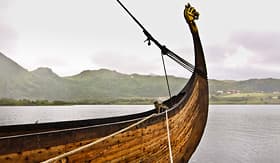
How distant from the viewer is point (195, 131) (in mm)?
6938

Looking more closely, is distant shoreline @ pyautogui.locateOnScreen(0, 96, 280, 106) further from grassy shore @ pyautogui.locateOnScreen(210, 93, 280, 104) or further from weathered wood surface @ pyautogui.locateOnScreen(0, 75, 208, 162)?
weathered wood surface @ pyautogui.locateOnScreen(0, 75, 208, 162)

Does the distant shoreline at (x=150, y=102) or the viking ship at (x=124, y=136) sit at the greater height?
the viking ship at (x=124, y=136)

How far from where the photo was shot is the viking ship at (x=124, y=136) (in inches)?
99.9

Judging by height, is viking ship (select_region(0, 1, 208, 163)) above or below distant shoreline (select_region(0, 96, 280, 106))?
above

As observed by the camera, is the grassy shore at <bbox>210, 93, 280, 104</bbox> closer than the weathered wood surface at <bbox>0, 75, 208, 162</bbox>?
No

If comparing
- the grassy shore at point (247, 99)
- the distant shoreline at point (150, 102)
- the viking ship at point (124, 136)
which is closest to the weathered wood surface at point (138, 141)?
the viking ship at point (124, 136)

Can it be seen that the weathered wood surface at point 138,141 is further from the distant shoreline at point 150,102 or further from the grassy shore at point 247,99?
the grassy shore at point 247,99

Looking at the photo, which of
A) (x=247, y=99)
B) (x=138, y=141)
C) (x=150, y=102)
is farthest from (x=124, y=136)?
(x=150, y=102)

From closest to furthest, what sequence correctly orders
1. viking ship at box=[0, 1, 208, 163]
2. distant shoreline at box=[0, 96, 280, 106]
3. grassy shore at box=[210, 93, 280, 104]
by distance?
viking ship at box=[0, 1, 208, 163] < distant shoreline at box=[0, 96, 280, 106] < grassy shore at box=[210, 93, 280, 104]

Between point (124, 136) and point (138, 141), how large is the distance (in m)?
0.41

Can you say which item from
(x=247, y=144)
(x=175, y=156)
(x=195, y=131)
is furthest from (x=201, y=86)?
(x=247, y=144)

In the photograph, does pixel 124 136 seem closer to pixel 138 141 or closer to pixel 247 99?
pixel 138 141

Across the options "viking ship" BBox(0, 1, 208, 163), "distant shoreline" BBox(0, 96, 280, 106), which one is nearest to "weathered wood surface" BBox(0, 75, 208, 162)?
"viking ship" BBox(0, 1, 208, 163)

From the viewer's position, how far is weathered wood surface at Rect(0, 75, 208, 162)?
257cm
